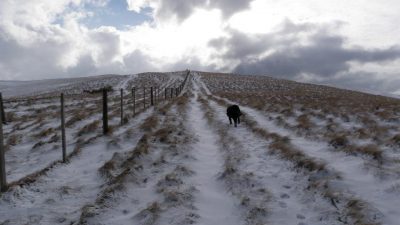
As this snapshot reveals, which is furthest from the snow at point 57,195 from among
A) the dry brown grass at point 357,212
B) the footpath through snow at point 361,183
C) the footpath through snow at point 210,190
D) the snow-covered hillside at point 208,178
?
the footpath through snow at point 361,183

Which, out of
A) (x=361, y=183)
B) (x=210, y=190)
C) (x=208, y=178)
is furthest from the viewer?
(x=208, y=178)

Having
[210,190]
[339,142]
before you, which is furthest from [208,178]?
[339,142]

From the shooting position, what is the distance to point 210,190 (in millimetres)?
6902

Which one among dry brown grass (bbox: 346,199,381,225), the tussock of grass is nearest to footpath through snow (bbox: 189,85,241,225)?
dry brown grass (bbox: 346,199,381,225)

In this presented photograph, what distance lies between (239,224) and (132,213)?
1824 millimetres

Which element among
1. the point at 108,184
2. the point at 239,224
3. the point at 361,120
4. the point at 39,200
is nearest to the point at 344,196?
the point at 239,224

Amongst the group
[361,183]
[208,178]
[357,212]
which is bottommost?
[208,178]

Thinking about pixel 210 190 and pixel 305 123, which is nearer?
pixel 210 190

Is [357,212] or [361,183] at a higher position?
[361,183]

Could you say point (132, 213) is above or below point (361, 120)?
below

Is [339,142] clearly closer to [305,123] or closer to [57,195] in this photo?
[305,123]

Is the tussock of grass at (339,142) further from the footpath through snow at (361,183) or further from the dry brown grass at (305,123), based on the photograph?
the dry brown grass at (305,123)

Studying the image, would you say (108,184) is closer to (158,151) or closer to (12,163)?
(158,151)

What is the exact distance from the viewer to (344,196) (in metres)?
5.93
